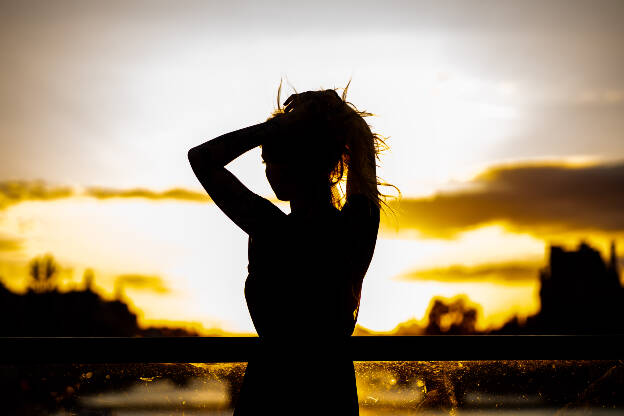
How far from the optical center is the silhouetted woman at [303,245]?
1680 millimetres

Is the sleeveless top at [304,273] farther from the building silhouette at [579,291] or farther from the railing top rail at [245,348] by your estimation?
the building silhouette at [579,291]

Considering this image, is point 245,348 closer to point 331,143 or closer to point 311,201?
point 311,201

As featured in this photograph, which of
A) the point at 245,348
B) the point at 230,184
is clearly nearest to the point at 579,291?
the point at 245,348

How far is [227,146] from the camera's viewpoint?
1.69 m

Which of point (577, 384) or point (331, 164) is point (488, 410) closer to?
point (577, 384)

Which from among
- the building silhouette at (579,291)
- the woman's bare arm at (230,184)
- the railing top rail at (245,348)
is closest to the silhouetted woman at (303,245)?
the woman's bare arm at (230,184)

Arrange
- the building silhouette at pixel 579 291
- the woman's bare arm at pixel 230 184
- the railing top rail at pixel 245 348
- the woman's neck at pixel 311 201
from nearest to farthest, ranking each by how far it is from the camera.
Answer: the woman's bare arm at pixel 230 184 → the woman's neck at pixel 311 201 → the railing top rail at pixel 245 348 → the building silhouette at pixel 579 291

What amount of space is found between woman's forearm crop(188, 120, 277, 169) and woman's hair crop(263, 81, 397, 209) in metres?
0.08

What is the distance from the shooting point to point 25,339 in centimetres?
236

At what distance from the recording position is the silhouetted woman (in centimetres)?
168

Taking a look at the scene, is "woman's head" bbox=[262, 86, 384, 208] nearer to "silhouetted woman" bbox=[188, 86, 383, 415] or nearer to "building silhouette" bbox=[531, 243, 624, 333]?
"silhouetted woman" bbox=[188, 86, 383, 415]

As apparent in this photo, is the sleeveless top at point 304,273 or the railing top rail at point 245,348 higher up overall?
the sleeveless top at point 304,273

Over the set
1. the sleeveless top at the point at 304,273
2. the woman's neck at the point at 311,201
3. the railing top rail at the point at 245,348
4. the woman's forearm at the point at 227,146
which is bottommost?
the railing top rail at the point at 245,348

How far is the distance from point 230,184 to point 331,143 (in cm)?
34
